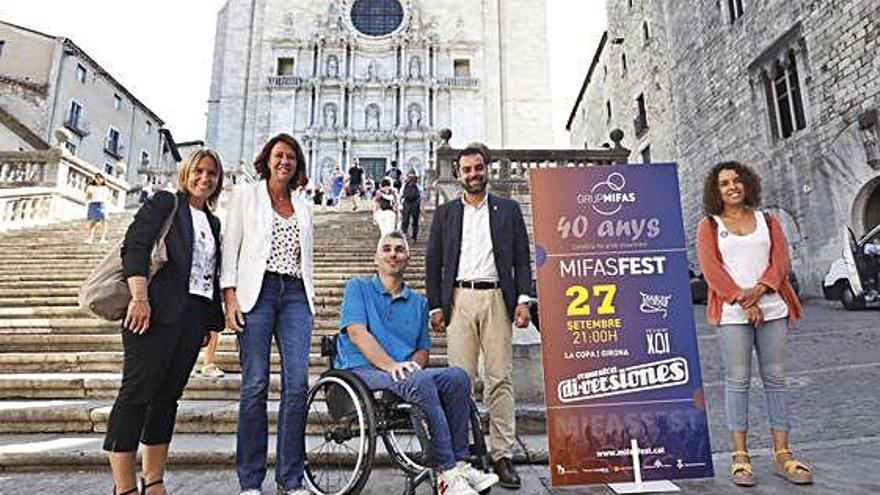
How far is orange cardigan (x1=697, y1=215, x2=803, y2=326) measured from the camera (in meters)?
3.06

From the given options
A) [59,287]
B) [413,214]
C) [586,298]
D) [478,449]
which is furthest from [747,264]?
[59,287]

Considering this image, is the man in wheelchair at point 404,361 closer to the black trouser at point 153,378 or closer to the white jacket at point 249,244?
the white jacket at point 249,244

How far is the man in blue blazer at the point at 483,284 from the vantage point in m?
3.12

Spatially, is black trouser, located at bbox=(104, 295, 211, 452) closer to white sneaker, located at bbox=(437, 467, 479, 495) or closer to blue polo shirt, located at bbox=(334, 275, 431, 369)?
blue polo shirt, located at bbox=(334, 275, 431, 369)

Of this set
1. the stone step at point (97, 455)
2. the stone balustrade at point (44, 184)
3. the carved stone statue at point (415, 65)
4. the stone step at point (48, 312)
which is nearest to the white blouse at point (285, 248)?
the stone step at point (97, 455)

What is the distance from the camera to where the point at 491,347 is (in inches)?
124

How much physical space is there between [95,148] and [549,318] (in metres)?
32.7

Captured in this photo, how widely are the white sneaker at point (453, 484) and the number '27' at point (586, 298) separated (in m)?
1.14

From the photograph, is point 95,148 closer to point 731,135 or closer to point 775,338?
point 731,135

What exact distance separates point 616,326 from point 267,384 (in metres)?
2.03

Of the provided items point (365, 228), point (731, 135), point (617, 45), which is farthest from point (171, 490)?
point (617, 45)

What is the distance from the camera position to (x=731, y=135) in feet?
50.1

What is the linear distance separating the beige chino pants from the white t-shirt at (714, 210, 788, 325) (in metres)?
1.35

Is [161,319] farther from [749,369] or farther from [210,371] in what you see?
[749,369]
